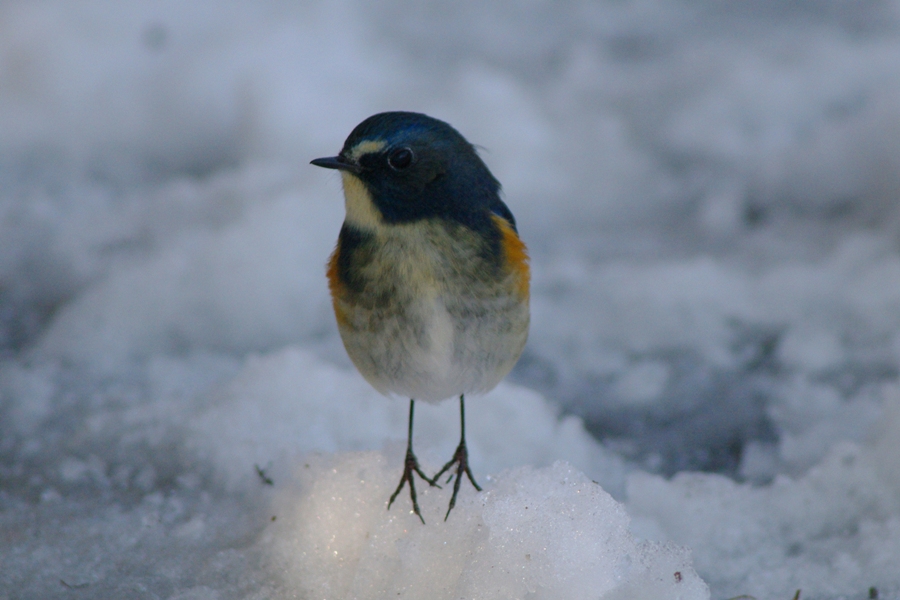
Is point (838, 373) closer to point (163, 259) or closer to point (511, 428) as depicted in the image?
point (511, 428)

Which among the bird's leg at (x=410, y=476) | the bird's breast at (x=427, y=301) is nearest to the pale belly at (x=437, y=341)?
the bird's breast at (x=427, y=301)

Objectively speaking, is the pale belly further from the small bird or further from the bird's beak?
the bird's beak

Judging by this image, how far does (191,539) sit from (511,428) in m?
1.27

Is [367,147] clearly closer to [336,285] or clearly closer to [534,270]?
[336,285]

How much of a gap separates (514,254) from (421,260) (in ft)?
0.99

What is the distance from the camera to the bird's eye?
7.55ft

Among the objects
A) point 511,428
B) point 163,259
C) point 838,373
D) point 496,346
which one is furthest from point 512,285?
point 163,259

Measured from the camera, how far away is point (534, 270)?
4.72 metres

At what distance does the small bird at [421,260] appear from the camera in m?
2.30

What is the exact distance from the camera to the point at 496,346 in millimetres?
2420

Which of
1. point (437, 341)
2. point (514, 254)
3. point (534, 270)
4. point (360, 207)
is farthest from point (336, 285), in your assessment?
point (534, 270)

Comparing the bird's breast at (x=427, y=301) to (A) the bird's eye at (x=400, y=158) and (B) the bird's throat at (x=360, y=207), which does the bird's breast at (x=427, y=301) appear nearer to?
(B) the bird's throat at (x=360, y=207)

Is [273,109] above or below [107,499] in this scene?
above

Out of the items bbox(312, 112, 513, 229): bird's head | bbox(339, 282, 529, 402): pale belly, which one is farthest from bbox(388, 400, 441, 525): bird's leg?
bbox(312, 112, 513, 229): bird's head
